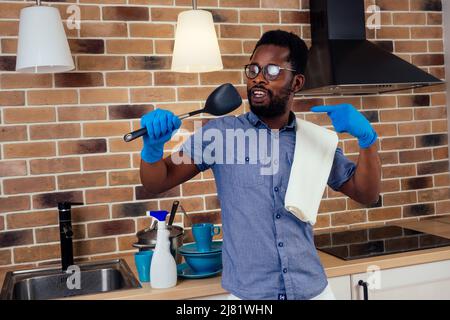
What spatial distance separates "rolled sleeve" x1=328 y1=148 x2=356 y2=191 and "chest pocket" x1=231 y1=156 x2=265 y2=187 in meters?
0.25

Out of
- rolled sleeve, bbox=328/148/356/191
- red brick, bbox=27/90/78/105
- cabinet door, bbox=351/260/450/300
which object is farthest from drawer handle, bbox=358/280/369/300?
red brick, bbox=27/90/78/105

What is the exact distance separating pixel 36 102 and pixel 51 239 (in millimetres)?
530

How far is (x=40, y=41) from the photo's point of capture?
1.77 m

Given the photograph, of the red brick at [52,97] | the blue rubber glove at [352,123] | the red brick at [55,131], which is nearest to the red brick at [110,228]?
the red brick at [55,131]

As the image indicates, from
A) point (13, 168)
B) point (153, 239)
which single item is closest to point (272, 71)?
point (153, 239)

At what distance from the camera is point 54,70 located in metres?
1.89

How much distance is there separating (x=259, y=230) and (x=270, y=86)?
0.42 m

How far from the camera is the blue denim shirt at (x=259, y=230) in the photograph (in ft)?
4.83

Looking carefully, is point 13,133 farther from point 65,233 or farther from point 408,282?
point 408,282

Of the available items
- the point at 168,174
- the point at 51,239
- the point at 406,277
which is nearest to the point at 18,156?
the point at 51,239

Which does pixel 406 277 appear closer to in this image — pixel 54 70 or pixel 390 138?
pixel 390 138

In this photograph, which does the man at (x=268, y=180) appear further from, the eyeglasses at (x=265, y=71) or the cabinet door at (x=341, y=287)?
the cabinet door at (x=341, y=287)

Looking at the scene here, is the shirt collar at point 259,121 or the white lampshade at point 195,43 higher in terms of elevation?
the white lampshade at point 195,43

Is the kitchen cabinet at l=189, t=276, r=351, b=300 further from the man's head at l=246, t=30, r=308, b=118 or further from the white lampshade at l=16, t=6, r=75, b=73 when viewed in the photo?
the white lampshade at l=16, t=6, r=75, b=73
